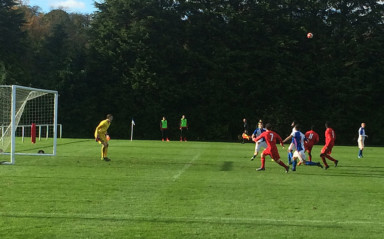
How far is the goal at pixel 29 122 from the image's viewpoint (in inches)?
730

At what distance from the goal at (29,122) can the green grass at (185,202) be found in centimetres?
364

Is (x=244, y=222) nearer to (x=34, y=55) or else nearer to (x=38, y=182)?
(x=38, y=182)

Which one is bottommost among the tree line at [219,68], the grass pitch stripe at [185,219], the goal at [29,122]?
the grass pitch stripe at [185,219]

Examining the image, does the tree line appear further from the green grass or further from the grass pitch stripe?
the grass pitch stripe

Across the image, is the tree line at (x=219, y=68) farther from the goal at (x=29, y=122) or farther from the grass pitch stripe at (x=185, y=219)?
the grass pitch stripe at (x=185, y=219)

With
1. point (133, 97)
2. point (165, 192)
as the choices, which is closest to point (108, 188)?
point (165, 192)

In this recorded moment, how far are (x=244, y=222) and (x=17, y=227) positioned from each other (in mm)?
3458

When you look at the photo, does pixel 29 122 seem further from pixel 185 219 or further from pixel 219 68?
pixel 185 219

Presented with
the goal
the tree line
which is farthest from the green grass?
the tree line

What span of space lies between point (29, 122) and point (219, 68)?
1792cm

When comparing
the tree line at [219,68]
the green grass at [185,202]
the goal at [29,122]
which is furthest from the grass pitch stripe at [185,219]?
the tree line at [219,68]

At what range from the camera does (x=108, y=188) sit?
35.4ft

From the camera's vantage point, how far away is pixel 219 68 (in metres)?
44.4

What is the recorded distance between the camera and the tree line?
142ft
